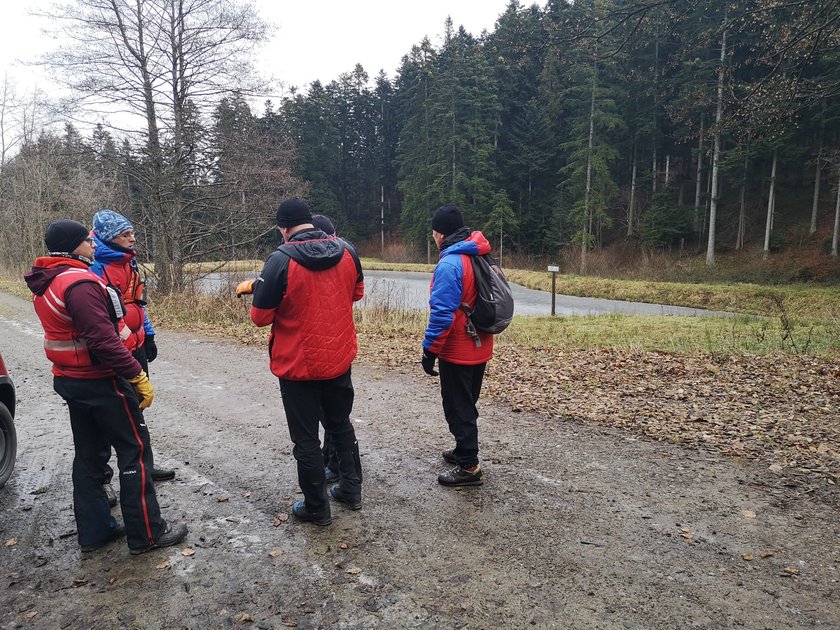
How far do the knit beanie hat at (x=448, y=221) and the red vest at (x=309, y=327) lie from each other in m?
0.99

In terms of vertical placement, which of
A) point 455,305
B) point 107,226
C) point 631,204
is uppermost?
point 631,204

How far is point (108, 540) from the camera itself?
337 centimetres

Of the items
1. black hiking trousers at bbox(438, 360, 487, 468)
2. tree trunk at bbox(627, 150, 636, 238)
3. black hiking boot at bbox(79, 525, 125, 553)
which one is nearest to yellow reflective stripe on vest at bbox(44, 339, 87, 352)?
black hiking boot at bbox(79, 525, 125, 553)

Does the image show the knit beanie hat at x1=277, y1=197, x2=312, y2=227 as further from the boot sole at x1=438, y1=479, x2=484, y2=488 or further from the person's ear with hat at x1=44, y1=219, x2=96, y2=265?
the boot sole at x1=438, y1=479, x2=484, y2=488

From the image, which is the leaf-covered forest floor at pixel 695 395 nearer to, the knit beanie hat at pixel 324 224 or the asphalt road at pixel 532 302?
the knit beanie hat at pixel 324 224

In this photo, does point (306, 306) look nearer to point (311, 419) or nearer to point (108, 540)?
point (311, 419)

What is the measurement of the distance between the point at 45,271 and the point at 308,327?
1.53m

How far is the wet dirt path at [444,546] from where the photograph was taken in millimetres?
2750

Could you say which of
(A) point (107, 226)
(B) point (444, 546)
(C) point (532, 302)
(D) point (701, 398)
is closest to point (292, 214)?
(A) point (107, 226)

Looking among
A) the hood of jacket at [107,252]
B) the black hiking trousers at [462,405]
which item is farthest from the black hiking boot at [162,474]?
the black hiking trousers at [462,405]

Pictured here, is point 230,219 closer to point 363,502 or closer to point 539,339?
point 539,339

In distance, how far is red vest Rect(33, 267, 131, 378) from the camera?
3.02m

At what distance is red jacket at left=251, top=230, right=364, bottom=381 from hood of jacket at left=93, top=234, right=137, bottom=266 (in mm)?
1160

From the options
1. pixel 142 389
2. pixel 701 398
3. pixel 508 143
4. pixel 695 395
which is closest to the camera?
pixel 142 389
